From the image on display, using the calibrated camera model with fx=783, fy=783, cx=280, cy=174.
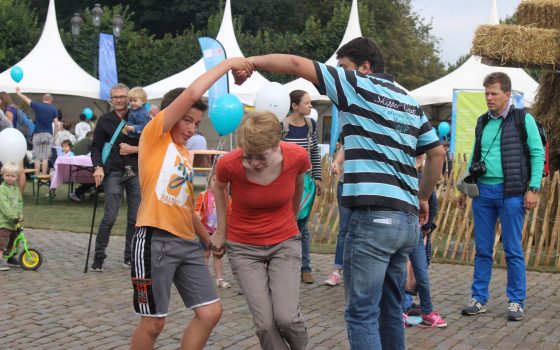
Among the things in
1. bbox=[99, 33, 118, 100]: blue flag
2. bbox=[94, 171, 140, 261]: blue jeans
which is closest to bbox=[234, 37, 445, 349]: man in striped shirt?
bbox=[94, 171, 140, 261]: blue jeans

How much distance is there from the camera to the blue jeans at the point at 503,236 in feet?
21.7

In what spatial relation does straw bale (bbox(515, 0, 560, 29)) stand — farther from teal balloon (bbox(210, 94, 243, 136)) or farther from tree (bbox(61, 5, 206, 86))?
tree (bbox(61, 5, 206, 86))

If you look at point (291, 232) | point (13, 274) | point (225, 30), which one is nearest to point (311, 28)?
point (225, 30)

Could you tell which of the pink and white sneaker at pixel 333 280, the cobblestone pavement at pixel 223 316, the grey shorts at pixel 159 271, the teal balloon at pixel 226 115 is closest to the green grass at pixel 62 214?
the teal balloon at pixel 226 115

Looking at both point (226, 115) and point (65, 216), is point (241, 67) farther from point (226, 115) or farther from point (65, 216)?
point (65, 216)

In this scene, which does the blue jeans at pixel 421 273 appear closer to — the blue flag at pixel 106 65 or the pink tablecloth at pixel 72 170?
the pink tablecloth at pixel 72 170

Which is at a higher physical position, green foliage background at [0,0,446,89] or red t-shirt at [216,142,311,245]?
green foliage background at [0,0,446,89]

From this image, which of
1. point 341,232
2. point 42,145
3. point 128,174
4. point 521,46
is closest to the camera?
point 341,232

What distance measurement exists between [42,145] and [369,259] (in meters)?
15.2

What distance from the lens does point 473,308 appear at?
6707 millimetres

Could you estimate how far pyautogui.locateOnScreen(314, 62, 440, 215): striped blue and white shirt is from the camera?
3.87 meters

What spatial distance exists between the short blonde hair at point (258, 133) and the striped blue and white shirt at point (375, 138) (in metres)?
0.40

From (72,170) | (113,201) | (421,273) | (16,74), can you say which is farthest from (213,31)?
(421,273)

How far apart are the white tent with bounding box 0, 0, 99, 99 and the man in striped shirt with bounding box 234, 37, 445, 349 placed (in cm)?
2023
